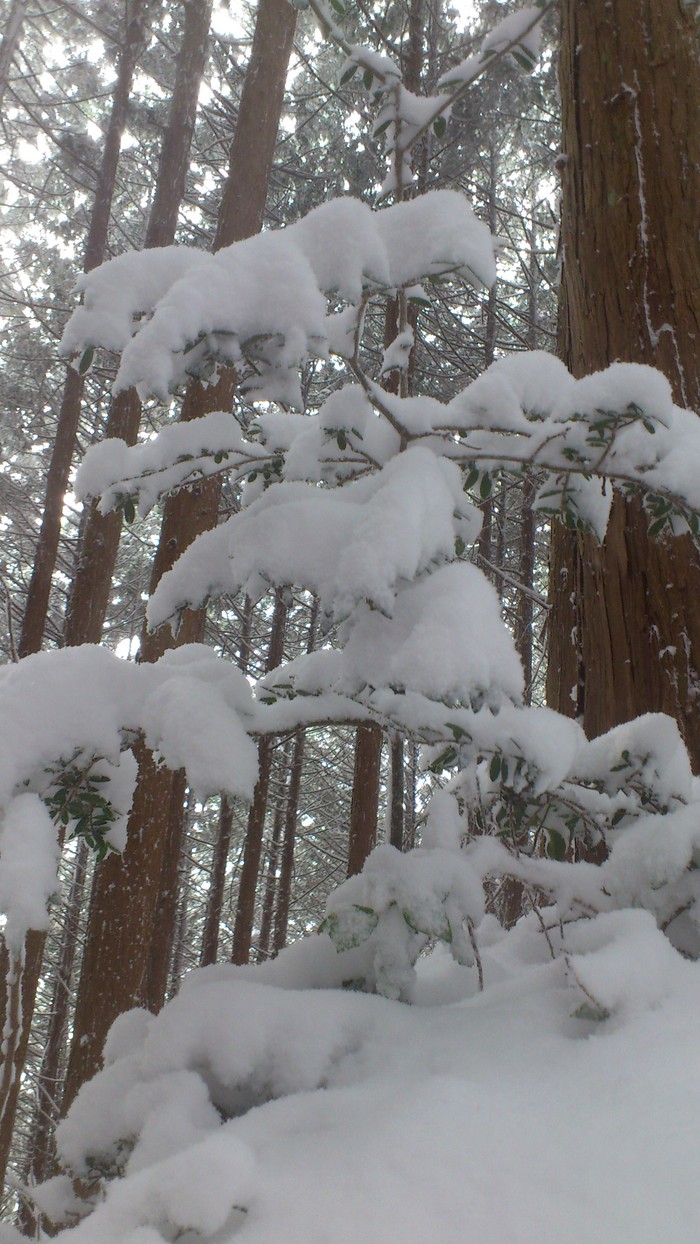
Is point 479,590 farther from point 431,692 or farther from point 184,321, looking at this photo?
point 184,321

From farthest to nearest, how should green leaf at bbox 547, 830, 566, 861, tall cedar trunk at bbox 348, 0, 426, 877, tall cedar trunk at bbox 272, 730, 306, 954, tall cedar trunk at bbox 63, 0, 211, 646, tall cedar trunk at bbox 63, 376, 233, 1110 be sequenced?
tall cedar trunk at bbox 272, 730, 306, 954, tall cedar trunk at bbox 348, 0, 426, 877, tall cedar trunk at bbox 63, 0, 211, 646, tall cedar trunk at bbox 63, 376, 233, 1110, green leaf at bbox 547, 830, 566, 861

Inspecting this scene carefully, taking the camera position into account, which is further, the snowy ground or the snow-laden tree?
the snow-laden tree

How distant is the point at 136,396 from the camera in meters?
7.38

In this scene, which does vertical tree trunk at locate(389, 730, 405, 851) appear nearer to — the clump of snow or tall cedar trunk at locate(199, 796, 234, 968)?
the clump of snow

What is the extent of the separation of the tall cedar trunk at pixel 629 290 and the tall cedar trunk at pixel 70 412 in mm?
6081

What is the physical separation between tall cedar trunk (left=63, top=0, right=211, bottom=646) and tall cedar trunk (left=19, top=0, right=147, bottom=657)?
44 cm

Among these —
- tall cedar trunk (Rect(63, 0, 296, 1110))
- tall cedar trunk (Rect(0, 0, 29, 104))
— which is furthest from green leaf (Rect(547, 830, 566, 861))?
tall cedar trunk (Rect(0, 0, 29, 104))

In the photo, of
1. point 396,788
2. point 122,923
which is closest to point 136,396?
point 122,923

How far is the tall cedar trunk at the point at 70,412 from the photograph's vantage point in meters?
7.54

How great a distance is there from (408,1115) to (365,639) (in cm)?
69

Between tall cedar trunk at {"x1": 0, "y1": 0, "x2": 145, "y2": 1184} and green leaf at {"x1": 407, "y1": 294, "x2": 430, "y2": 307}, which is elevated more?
tall cedar trunk at {"x1": 0, "y1": 0, "x2": 145, "y2": 1184}

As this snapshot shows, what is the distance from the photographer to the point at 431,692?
3.63 feet

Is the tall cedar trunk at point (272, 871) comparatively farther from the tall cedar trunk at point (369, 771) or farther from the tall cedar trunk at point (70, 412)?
the tall cedar trunk at point (70, 412)

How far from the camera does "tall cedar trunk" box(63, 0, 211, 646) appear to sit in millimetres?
6895
